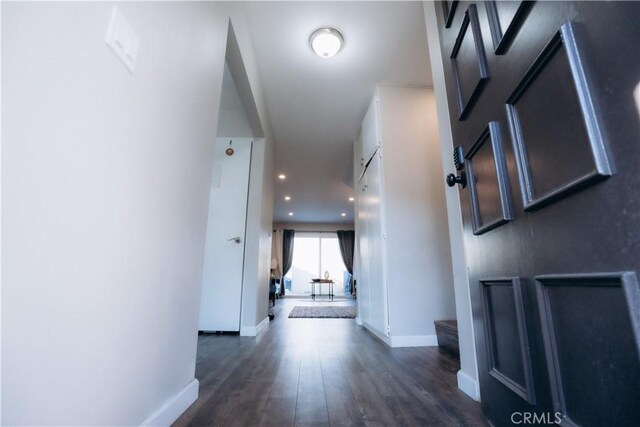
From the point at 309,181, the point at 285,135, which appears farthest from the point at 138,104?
the point at 309,181

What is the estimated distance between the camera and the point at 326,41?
2.26 meters

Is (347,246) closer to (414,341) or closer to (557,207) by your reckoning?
(414,341)

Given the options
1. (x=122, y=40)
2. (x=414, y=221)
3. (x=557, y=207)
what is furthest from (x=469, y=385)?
(x=122, y=40)

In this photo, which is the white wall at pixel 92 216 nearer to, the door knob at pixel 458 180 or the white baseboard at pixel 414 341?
the door knob at pixel 458 180

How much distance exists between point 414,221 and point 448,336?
2.98ft

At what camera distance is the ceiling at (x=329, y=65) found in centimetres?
206

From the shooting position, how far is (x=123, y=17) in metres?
0.70

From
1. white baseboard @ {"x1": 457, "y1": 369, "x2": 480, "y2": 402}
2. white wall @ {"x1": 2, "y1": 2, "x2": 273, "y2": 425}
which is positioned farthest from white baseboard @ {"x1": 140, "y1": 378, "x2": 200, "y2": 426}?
white baseboard @ {"x1": 457, "y1": 369, "x2": 480, "y2": 402}

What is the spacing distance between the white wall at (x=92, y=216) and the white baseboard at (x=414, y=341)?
63.3 inches

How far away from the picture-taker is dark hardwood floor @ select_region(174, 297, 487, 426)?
1.01 meters

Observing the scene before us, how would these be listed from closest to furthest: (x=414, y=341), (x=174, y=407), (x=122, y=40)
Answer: (x=122, y=40) → (x=174, y=407) → (x=414, y=341)

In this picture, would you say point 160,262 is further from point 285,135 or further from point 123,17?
point 285,135

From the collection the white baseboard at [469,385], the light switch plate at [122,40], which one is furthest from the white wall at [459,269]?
the light switch plate at [122,40]

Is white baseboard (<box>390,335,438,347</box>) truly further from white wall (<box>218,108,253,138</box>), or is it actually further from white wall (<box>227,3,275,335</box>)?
white wall (<box>218,108,253,138</box>)
